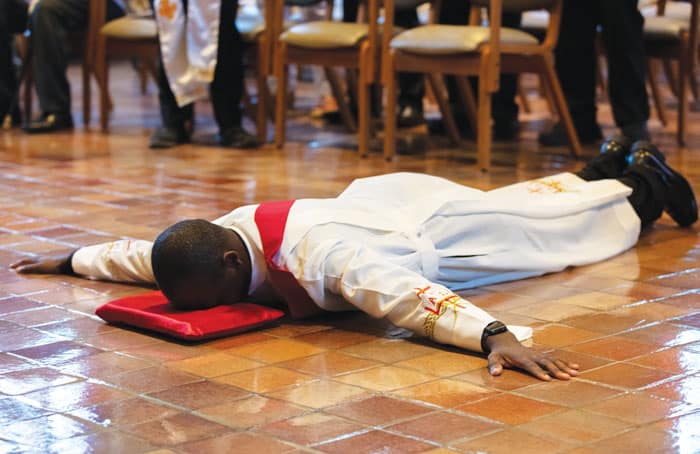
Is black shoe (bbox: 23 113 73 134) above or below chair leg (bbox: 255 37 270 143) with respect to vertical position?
below

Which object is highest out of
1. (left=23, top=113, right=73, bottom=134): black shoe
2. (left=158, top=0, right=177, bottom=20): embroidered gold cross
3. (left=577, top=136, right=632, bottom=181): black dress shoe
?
(left=158, top=0, right=177, bottom=20): embroidered gold cross

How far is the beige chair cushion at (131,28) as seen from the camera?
5527 millimetres

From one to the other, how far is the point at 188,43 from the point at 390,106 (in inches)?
44.5

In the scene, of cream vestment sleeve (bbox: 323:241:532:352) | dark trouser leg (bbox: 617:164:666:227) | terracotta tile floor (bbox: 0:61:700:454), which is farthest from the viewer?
dark trouser leg (bbox: 617:164:666:227)

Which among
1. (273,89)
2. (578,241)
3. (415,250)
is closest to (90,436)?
(415,250)

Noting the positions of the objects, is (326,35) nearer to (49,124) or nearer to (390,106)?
(390,106)

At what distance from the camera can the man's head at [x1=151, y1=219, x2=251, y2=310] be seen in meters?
2.16

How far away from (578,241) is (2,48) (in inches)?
170

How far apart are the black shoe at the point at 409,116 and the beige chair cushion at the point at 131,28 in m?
1.40

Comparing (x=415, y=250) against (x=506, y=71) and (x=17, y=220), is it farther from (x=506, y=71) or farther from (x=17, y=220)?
(x=506, y=71)

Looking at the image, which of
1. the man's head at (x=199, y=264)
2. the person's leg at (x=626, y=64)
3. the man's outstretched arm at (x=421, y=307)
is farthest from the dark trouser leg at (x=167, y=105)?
the man's outstretched arm at (x=421, y=307)

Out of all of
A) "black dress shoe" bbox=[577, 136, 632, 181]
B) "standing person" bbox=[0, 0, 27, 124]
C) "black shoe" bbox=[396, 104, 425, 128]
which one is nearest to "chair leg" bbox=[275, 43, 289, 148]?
"black shoe" bbox=[396, 104, 425, 128]

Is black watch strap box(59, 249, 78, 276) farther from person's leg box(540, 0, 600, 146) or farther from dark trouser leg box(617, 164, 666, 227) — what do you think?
person's leg box(540, 0, 600, 146)

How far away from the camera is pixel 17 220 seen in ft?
11.4
